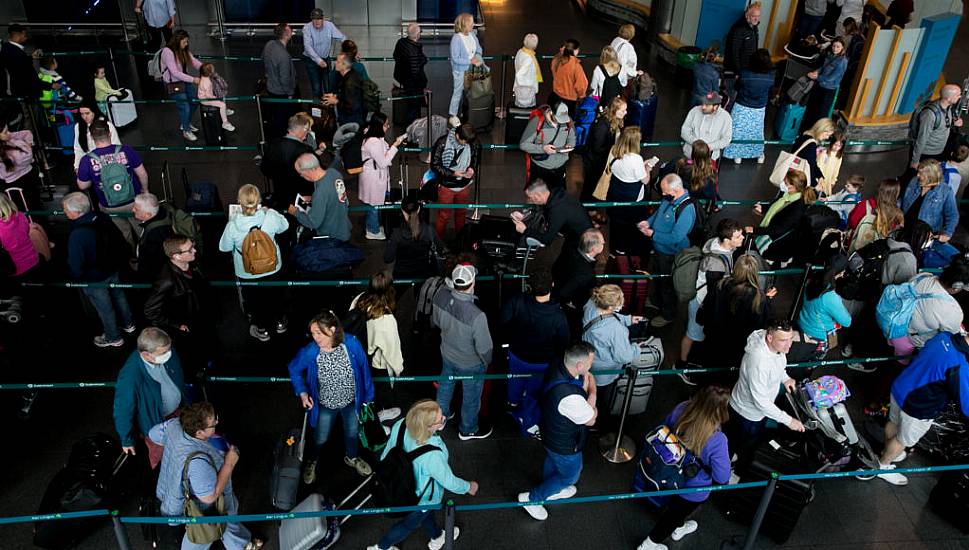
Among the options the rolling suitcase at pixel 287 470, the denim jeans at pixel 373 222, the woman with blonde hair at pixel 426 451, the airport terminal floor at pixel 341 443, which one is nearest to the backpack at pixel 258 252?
the airport terminal floor at pixel 341 443

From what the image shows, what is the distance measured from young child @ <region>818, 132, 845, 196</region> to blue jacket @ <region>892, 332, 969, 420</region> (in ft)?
9.96

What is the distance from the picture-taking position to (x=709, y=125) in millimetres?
9602

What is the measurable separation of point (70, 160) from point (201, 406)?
7.49 metres

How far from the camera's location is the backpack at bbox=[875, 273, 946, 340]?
6.67 m

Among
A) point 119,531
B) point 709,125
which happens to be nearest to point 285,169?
point 119,531

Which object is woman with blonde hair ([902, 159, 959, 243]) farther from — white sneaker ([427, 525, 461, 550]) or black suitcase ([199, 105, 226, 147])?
black suitcase ([199, 105, 226, 147])

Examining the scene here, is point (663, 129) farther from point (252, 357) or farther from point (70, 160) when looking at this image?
point (70, 160)

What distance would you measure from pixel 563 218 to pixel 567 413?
8.50 ft

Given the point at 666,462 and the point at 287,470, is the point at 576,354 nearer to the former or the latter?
the point at 666,462

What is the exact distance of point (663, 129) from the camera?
42.2 feet

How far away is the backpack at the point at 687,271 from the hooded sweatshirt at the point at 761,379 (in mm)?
1066

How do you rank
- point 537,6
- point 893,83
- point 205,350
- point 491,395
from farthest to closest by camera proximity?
point 537,6
point 893,83
point 491,395
point 205,350

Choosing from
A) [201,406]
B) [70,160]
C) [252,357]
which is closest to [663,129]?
[252,357]

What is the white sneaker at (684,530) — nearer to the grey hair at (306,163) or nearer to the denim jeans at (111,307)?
the grey hair at (306,163)
